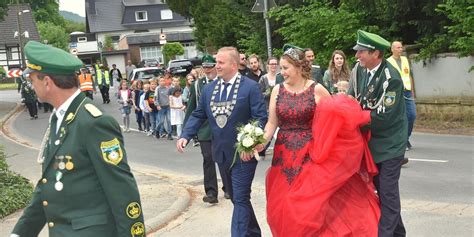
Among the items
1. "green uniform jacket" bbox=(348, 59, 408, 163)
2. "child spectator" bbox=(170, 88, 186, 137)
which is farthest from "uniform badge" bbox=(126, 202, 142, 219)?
"child spectator" bbox=(170, 88, 186, 137)

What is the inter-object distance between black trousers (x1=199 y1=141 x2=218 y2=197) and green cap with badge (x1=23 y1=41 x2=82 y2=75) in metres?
5.24

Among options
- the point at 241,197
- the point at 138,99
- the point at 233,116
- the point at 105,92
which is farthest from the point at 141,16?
the point at 241,197

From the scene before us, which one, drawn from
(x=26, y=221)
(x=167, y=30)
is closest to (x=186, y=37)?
(x=167, y=30)

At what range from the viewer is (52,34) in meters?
95.1

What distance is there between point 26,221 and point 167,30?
9993 centimetres

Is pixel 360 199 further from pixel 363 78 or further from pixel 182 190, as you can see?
pixel 182 190

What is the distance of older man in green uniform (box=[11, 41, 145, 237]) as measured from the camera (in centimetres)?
365

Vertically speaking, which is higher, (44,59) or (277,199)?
(44,59)

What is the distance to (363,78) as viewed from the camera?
6.44 m

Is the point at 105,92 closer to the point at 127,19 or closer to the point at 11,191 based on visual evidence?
the point at 11,191

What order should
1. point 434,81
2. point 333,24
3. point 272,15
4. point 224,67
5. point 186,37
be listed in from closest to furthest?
point 224,67
point 434,81
point 333,24
point 272,15
point 186,37

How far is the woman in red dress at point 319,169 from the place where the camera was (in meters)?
6.02

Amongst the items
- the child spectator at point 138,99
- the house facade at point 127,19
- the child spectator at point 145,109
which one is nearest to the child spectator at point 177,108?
the child spectator at point 145,109

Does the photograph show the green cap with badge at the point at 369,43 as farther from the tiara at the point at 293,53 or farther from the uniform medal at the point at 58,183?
the uniform medal at the point at 58,183
